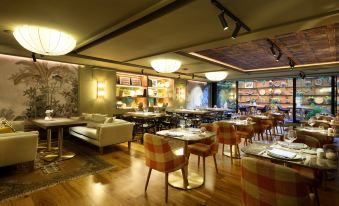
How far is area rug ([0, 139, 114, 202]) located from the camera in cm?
279

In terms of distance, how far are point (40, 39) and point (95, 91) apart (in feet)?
12.2

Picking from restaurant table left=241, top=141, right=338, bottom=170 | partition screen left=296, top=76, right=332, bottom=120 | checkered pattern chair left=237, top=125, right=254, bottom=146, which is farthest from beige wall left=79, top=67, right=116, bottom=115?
partition screen left=296, top=76, right=332, bottom=120

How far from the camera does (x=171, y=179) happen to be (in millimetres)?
3105

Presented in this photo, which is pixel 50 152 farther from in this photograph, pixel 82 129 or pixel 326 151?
pixel 326 151

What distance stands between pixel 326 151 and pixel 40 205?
341 cm

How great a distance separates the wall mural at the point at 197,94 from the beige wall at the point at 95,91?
4781 mm

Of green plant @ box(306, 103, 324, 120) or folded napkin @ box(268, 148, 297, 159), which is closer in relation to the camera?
folded napkin @ box(268, 148, 297, 159)

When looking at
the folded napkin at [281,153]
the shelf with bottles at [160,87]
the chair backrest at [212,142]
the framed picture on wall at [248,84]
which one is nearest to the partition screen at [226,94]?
the framed picture on wall at [248,84]

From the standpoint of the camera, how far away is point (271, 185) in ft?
4.47

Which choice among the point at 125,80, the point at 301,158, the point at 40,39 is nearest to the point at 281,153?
the point at 301,158

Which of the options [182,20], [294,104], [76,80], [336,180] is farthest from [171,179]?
[294,104]

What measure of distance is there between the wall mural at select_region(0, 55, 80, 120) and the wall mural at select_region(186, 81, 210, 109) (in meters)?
6.25

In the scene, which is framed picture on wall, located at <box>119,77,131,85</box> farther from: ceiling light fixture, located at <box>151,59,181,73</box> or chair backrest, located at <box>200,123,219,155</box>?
chair backrest, located at <box>200,123,219,155</box>

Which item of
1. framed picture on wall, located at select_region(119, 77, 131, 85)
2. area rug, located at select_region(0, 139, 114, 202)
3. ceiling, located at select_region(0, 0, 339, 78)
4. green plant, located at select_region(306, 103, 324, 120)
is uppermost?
ceiling, located at select_region(0, 0, 339, 78)
